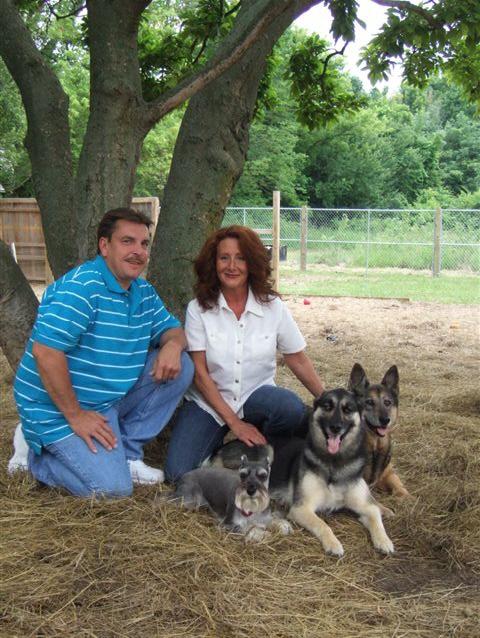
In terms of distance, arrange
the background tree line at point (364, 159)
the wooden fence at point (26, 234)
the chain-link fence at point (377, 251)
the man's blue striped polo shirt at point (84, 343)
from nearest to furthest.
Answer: the man's blue striped polo shirt at point (84, 343) → the wooden fence at point (26, 234) → the chain-link fence at point (377, 251) → the background tree line at point (364, 159)

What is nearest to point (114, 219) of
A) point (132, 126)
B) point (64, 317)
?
point (64, 317)

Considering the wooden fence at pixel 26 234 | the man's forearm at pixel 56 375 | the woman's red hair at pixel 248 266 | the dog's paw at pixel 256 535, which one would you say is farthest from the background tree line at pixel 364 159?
the dog's paw at pixel 256 535

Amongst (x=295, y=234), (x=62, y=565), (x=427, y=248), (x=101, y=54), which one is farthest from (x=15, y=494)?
(x=295, y=234)

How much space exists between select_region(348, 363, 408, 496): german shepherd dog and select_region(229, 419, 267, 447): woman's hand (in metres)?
0.69

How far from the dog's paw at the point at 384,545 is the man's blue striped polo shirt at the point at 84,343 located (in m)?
1.78

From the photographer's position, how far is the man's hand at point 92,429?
3.83 m

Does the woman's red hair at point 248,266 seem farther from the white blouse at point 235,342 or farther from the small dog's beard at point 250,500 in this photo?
the small dog's beard at point 250,500

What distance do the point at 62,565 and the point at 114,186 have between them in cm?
282

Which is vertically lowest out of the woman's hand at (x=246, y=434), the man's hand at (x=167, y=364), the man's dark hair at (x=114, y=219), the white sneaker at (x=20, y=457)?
the white sneaker at (x=20, y=457)

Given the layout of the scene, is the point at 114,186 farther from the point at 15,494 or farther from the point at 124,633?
the point at 124,633

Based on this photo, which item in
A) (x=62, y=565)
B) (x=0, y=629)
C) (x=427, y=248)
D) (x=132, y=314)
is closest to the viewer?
(x=0, y=629)

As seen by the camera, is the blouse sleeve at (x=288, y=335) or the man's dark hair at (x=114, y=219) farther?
the blouse sleeve at (x=288, y=335)

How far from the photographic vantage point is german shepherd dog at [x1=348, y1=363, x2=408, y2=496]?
420cm

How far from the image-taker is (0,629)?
8.86 ft
